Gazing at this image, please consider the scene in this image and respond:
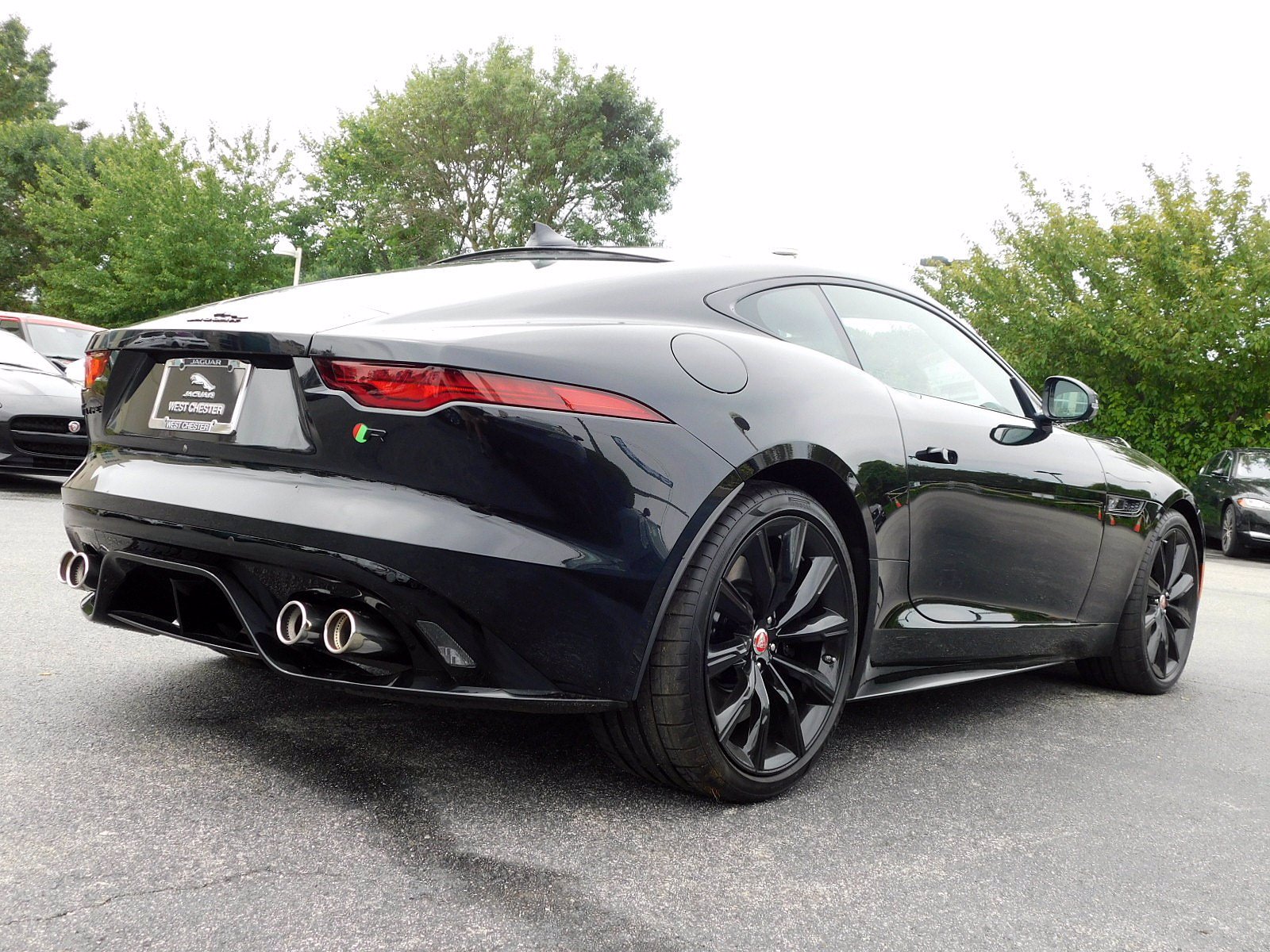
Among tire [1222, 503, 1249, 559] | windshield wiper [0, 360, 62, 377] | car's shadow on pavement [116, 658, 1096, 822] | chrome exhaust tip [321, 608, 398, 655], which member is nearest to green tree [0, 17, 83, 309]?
windshield wiper [0, 360, 62, 377]

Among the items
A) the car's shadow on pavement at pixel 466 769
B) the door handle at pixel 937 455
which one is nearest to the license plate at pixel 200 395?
the car's shadow on pavement at pixel 466 769

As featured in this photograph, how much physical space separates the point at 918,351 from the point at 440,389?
185 centimetres

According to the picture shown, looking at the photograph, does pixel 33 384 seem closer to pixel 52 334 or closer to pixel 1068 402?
pixel 52 334

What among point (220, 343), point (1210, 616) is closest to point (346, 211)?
point (1210, 616)

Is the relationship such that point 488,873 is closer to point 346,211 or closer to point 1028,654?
point 1028,654

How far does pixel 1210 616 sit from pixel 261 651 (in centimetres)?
676

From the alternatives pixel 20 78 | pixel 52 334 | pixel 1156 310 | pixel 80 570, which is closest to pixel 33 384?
pixel 52 334

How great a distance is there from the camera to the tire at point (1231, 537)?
13797mm

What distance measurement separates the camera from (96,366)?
289cm

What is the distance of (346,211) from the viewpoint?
38.2 meters

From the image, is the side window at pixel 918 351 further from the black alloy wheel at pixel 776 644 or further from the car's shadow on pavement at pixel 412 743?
the car's shadow on pavement at pixel 412 743

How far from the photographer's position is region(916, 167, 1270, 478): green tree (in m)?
17.8

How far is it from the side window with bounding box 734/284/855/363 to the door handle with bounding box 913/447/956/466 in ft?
1.07

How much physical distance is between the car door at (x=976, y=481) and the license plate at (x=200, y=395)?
1673 mm
